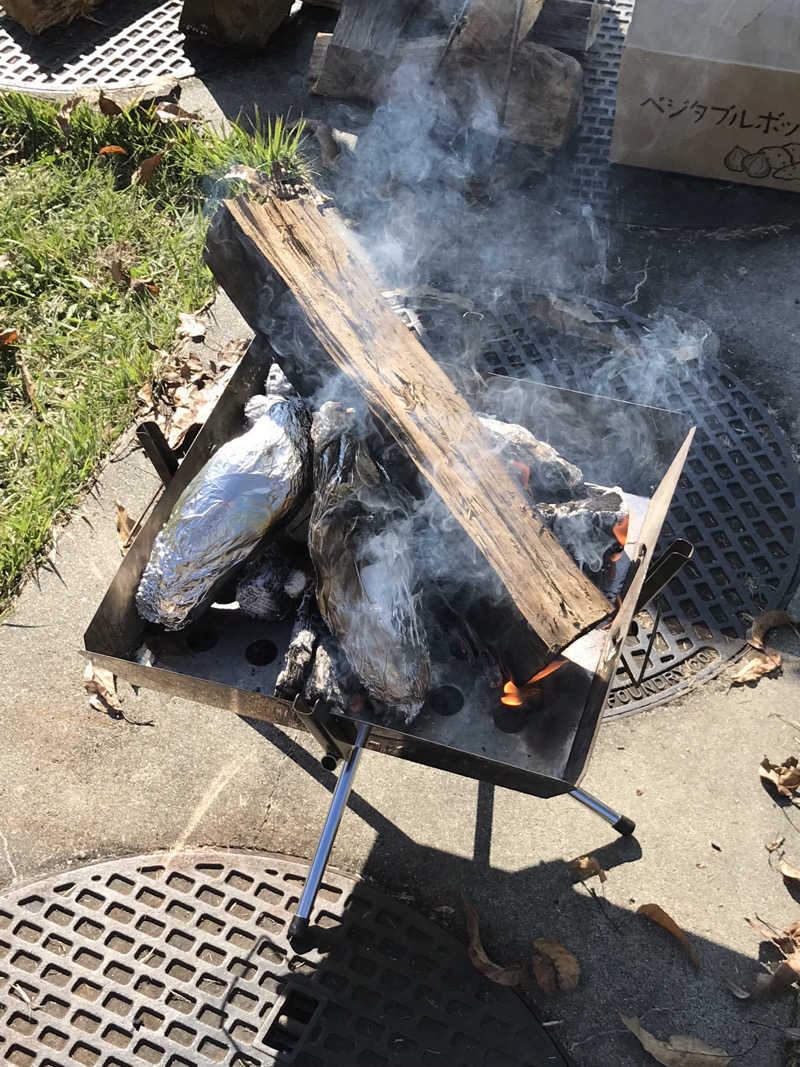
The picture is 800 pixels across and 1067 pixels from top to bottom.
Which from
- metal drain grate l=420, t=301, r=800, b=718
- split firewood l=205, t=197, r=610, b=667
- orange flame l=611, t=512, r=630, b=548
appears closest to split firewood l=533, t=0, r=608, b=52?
metal drain grate l=420, t=301, r=800, b=718

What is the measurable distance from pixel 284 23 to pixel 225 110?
2.36 ft

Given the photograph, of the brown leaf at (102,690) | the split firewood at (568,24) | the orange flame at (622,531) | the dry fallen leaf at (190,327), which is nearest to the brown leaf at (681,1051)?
the orange flame at (622,531)

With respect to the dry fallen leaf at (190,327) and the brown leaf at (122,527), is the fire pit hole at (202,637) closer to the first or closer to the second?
the brown leaf at (122,527)

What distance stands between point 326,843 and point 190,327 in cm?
225

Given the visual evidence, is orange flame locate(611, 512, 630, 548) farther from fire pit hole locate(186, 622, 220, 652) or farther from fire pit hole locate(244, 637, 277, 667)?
fire pit hole locate(186, 622, 220, 652)

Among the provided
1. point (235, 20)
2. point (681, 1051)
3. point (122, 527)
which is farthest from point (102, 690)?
point (235, 20)

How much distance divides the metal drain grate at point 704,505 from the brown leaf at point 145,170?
5.27 ft

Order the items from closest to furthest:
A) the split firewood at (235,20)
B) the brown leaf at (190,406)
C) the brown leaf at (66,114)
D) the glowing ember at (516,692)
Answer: the glowing ember at (516,692) → the brown leaf at (190,406) → the brown leaf at (66,114) → the split firewood at (235,20)

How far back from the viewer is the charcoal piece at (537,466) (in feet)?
7.42

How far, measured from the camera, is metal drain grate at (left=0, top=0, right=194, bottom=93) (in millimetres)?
4316

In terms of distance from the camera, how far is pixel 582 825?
2393 millimetres

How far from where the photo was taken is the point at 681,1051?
2.02 meters

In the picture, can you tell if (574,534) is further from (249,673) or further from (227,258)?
(227,258)

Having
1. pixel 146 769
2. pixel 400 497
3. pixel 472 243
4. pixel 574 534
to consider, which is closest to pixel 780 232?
pixel 472 243
